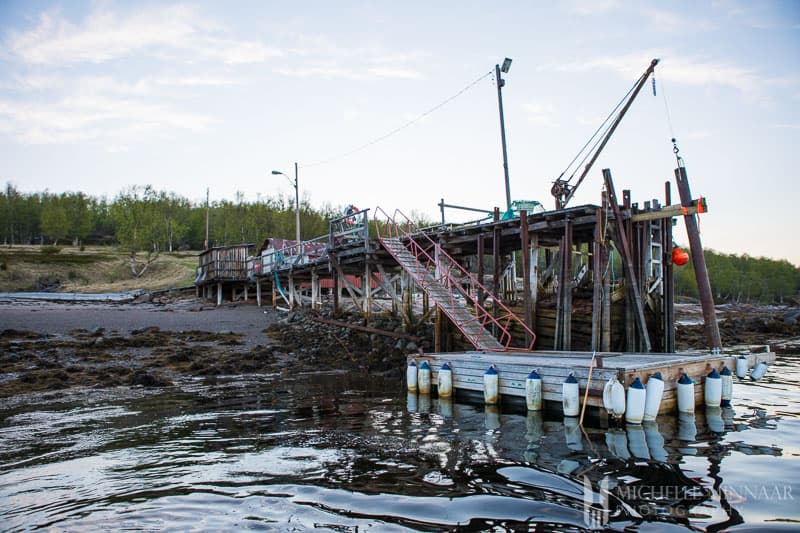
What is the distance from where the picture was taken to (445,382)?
13297 mm

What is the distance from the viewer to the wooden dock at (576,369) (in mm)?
10156

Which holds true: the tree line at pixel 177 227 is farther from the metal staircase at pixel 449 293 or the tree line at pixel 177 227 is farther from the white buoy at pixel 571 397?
the white buoy at pixel 571 397

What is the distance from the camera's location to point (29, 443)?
29.7ft

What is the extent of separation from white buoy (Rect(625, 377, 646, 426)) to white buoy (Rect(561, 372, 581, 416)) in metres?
0.86

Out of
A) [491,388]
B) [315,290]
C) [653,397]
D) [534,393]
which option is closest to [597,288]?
[491,388]

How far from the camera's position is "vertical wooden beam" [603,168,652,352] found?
14656 mm

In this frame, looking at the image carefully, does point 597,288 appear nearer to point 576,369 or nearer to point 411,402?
point 576,369

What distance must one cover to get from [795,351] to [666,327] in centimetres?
1374

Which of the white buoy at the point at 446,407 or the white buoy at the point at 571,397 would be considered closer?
the white buoy at the point at 571,397

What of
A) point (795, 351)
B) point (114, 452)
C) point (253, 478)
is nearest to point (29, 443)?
point (114, 452)

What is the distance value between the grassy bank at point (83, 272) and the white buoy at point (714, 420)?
52.0m

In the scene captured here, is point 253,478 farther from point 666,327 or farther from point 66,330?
point 66,330

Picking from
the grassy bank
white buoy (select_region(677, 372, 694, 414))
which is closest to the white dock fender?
white buoy (select_region(677, 372, 694, 414))

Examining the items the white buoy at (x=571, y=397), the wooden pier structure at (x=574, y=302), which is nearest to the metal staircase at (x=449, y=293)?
the wooden pier structure at (x=574, y=302)
